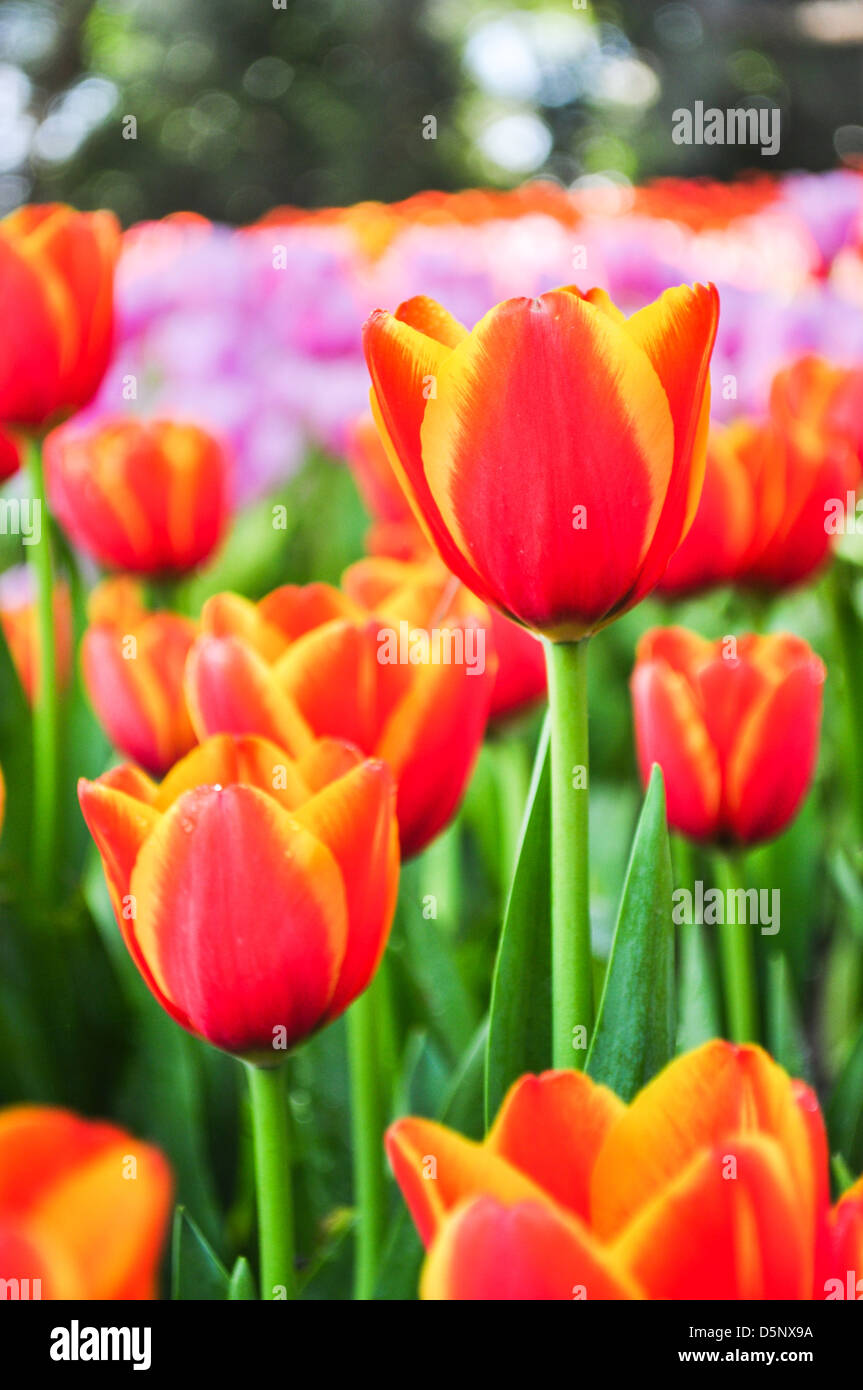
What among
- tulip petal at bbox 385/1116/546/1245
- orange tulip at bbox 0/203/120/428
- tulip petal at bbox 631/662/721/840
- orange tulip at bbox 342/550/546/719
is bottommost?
tulip petal at bbox 385/1116/546/1245

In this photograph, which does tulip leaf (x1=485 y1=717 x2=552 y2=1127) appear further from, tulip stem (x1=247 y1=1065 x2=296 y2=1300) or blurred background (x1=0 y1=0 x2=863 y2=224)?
blurred background (x1=0 y1=0 x2=863 y2=224)

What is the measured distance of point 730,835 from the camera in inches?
18.6

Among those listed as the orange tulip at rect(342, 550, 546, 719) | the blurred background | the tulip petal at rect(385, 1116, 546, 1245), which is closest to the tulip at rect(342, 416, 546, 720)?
the orange tulip at rect(342, 550, 546, 719)

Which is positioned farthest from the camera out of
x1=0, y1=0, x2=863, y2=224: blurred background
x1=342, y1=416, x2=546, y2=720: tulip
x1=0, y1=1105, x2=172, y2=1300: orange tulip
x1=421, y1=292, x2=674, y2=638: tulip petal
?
x1=0, y1=0, x2=863, y2=224: blurred background

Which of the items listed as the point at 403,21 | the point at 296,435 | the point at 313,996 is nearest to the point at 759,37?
the point at 403,21

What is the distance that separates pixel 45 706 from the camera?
0.61 meters

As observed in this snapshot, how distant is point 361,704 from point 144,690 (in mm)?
149

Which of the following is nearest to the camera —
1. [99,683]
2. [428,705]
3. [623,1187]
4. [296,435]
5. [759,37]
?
[623,1187]

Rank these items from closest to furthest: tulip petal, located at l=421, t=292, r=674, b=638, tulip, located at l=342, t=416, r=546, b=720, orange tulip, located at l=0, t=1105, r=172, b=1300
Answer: orange tulip, located at l=0, t=1105, r=172, b=1300 → tulip petal, located at l=421, t=292, r=674, b=638 → tulip, located at l=342, t=416, r=546, b=720

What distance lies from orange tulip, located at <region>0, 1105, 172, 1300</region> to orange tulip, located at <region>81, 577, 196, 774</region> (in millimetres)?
324

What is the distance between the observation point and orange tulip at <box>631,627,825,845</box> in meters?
0.45
